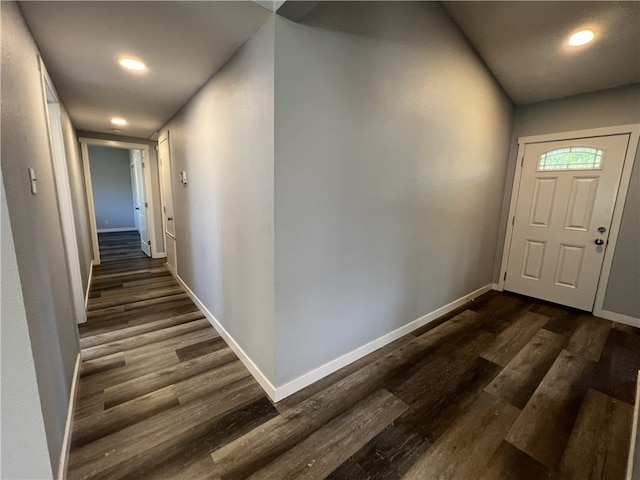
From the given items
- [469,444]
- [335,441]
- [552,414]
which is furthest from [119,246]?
[552,414]

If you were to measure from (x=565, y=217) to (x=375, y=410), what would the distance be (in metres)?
3.22

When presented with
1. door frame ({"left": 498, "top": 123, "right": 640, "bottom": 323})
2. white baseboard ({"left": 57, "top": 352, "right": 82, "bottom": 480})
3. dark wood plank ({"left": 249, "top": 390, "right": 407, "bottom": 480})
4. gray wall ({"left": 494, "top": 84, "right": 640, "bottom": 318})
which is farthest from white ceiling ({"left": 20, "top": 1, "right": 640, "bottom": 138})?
dark wood plank ({"left": 249, "top": 390, "right": 407, "bottom": 480})

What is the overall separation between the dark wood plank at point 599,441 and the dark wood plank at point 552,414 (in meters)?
0.04

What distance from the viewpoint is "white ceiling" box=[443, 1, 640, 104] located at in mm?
2080

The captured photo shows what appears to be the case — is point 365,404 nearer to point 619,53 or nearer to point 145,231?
point 619,53

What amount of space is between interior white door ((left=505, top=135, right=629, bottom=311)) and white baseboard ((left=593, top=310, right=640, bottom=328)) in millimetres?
101

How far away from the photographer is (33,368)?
1004 mm

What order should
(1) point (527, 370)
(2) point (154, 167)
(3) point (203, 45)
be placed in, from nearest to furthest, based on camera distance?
(3) point (203, 45) < (1) point (527, 370) < (2) point (154, 167)

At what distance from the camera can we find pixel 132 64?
202 centimetres

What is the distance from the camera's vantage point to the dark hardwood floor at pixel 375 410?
137 cm

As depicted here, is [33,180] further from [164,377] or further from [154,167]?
[154,167]

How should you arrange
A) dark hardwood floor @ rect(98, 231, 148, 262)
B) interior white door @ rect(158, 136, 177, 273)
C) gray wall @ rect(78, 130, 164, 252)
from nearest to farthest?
interior white door @ rect(158, 136, 177, 273), gray wall @ rect(78, 130, 164, 252), dark hardwood floor @ rect(98, 231, 148, 262)

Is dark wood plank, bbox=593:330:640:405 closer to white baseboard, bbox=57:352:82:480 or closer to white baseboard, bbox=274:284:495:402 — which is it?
white baseboard, bbox=274:284:495:402

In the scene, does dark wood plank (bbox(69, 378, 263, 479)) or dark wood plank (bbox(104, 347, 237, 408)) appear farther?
dark wood plank (bbox(104, 347, 237, 408))
